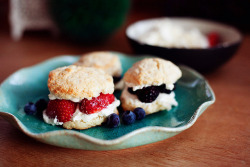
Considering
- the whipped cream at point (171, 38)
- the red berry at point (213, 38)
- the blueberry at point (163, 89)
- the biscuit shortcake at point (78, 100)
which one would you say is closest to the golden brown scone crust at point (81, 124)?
the biscuit shortcake at point (78, 100)

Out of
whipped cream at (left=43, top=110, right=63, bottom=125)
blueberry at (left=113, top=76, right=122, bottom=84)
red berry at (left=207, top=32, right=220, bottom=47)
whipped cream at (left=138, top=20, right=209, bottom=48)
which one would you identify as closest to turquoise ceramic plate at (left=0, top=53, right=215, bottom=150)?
whipped cream at (left=43, top=110, right=63, bottom=125)

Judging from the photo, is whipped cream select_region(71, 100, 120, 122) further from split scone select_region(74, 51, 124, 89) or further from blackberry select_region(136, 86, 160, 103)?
split scone select_region(74, 51, 124, 89)

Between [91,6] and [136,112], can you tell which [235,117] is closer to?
[136,112]

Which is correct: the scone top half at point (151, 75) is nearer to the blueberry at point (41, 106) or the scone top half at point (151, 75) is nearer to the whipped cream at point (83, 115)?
the whipped cream at point (83, 115)

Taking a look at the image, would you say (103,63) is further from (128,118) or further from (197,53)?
(197,53)

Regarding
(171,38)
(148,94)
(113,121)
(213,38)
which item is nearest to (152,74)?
(148,94)

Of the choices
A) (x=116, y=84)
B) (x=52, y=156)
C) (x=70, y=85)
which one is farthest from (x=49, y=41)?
(x=52, y=156)

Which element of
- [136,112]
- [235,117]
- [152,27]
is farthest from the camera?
[152,27]
